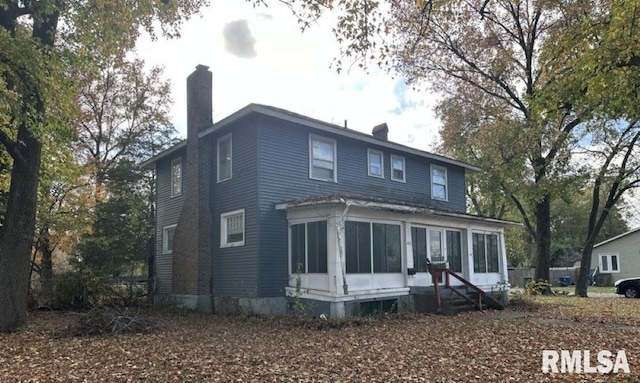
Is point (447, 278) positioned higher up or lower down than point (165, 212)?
lower down

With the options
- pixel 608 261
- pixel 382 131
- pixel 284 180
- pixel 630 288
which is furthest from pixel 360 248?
pixel 608 261

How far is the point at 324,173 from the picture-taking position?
1708 centimetres

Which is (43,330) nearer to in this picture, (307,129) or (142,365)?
(142,365)

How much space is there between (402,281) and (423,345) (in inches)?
244

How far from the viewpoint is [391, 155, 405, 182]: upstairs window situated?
64.1ft

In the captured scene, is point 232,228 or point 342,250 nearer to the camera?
point 342,250

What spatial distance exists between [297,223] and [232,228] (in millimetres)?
2583

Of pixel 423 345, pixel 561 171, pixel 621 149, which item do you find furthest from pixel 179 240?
pixel 621 149

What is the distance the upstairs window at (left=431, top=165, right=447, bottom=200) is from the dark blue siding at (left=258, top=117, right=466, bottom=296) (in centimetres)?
331

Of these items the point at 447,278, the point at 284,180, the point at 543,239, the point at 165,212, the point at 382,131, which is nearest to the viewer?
the point at 284,180

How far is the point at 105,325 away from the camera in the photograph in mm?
11656

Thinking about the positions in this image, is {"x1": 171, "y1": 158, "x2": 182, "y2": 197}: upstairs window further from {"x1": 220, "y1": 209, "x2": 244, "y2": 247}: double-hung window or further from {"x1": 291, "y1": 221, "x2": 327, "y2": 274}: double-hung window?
{"x1": 291, "y1": 221, "x2": 327, "y2": 274}: double-hung window

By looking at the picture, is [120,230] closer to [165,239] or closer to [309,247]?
[165,239]

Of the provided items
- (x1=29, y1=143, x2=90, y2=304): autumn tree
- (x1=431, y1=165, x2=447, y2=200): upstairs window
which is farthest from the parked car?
(x1=29, y1=143, x2=90, y2=304): autumn tree
